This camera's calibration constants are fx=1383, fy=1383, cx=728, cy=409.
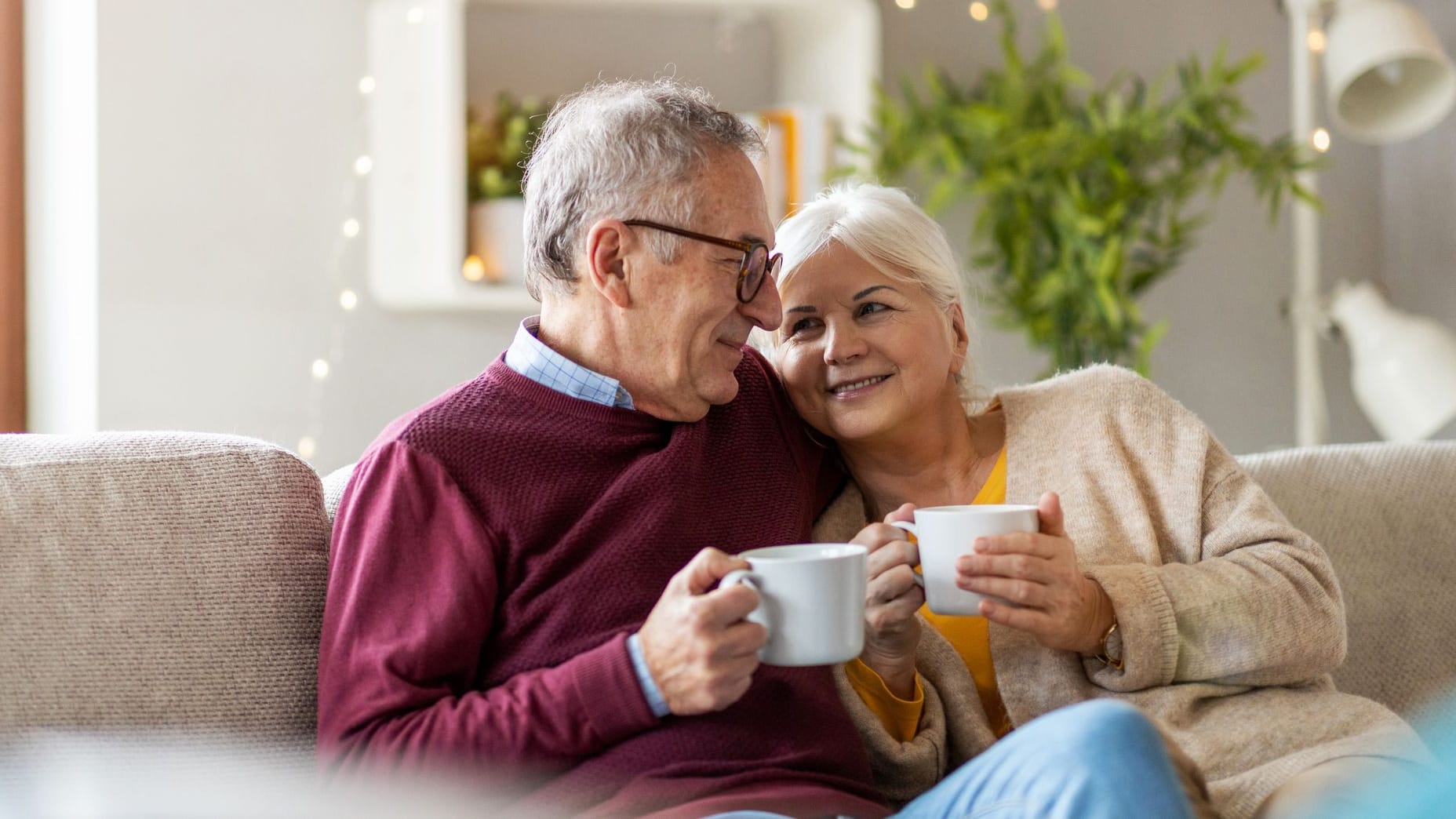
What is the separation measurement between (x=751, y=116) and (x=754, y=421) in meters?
1.28

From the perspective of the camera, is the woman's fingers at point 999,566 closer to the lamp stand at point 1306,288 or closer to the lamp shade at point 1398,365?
the lamp shade at point 1398,365

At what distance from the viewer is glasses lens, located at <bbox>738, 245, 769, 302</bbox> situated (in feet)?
4.48

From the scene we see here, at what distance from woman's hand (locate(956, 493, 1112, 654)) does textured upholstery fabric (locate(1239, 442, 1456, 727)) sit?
56 centimetres

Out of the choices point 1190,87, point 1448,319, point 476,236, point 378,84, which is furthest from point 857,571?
point 1448,319

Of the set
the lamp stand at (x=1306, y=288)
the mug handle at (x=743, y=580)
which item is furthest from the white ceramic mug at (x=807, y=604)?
the lamp stand at (x=1306, y=288)

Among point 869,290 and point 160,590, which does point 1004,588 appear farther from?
point 160,590

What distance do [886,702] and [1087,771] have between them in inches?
18.1

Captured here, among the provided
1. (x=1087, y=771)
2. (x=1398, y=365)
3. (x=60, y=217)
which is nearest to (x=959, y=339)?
(x=1087, y=771)

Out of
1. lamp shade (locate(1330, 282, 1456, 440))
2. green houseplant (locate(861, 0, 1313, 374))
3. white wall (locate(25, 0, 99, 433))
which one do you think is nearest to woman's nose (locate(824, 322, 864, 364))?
green houseplant (locate(861, 0, 1313, 374))

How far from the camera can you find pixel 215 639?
126 centimetres

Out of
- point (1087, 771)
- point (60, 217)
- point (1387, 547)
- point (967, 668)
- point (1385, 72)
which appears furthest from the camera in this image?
point (1385, 72)

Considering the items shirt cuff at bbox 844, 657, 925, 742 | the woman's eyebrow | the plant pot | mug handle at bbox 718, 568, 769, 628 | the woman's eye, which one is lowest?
shirt cuff at bbox 844, 657, 925, 742

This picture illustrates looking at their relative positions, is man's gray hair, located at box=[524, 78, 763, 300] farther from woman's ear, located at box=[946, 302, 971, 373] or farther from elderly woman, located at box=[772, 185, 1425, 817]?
woman's ear, located at box=[946, 302, 971, 373]

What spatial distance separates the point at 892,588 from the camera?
4.20 ft
